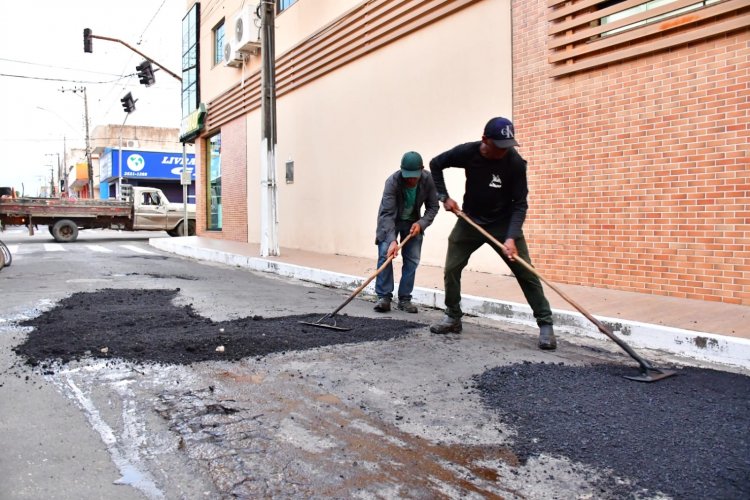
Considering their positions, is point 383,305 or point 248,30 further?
point 248,30

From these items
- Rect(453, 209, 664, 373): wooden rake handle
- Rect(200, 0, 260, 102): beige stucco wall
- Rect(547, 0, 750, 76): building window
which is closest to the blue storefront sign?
Rect(200, 0, 260, 102): beige stucco wall

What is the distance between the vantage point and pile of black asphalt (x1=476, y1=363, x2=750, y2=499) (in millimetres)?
2396

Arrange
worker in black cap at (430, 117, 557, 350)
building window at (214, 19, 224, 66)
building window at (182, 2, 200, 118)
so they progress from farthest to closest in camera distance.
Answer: building window at (182, 2, 200, 118), building window at (214, 19, 224, 66), worker in black cap at (430, 117, 557, 350)

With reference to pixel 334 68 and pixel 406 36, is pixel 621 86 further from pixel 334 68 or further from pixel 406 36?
pixel 334 68

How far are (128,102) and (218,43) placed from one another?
5.82 m

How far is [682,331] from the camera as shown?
15.2 feet

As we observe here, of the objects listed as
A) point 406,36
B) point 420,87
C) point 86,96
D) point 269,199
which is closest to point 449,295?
point 420,87

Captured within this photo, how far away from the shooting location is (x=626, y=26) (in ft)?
21.4

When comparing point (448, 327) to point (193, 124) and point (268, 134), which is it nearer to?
point (268, 134)

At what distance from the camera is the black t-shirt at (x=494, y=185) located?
462 cm

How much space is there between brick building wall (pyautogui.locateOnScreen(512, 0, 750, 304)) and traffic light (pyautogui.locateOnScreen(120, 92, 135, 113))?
1938 cm

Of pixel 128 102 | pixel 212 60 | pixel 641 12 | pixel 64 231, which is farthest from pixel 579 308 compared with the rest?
pixel 128 102

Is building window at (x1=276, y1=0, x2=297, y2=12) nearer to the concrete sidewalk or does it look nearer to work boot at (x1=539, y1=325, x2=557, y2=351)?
the concrete sidewalk

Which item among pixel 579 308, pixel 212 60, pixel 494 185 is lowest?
pixel 579 308
